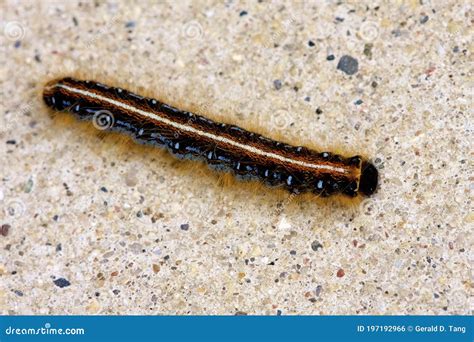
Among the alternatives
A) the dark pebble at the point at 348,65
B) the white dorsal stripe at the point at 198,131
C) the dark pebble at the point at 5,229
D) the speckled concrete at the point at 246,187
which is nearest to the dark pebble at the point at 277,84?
the speckled concrete at the point at 246,187

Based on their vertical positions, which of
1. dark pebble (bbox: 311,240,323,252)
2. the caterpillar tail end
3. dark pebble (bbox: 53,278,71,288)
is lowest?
dark pebble (bbox: 53,278,71,288)

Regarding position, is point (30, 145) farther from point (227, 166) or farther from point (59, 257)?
point (227, 166)

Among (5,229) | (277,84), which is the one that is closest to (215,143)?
(277,84)

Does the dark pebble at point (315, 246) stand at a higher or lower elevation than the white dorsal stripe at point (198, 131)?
lower

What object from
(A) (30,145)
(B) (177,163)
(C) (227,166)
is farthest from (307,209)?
(A) (30,145)

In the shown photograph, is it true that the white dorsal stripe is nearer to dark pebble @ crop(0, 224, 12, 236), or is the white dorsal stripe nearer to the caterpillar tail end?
the caterpillar tail end

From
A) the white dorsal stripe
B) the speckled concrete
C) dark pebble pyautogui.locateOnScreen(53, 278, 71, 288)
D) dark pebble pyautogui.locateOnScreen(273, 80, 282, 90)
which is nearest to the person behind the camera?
the white dorsal stripe

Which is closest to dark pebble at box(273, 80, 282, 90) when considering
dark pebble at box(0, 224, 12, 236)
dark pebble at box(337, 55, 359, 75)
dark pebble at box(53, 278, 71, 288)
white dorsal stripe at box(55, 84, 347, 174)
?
dark pebble at box(337, 55, 359, 75)

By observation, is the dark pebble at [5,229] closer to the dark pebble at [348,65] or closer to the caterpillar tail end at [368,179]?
the caterpillar tail end at [368,179]
